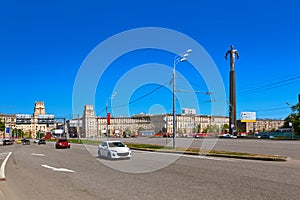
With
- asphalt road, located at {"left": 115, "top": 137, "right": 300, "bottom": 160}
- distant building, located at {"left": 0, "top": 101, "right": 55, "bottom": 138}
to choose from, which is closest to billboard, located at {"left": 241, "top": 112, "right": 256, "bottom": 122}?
asphalt road, located at {"left": 115, "top": 137, "right": 300, "bottom": 160}

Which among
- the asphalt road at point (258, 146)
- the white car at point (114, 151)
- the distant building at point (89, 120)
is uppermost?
the distant building at point (89, 120)

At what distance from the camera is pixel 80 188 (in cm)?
1046

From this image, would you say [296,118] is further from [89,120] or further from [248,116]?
[89,120]

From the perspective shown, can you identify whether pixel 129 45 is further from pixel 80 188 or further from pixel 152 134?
pixel 152 134

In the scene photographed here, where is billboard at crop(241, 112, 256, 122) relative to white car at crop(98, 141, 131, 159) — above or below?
above

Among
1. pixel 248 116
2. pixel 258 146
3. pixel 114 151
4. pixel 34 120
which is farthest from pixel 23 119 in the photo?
pixel 114 151

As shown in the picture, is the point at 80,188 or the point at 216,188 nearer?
the point at 216,188

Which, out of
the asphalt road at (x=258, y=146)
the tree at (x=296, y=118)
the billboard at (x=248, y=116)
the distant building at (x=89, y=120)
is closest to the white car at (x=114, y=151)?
the distant building at (x=89, y=120)

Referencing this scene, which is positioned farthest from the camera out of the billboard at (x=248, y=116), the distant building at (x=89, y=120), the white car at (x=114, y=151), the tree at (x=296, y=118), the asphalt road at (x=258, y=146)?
the billboard at (x=248, y=116)

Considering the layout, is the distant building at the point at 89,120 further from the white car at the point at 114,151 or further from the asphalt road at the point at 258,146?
the asphalt road at the point at 258,146

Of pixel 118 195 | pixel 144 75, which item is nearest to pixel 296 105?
pixel 144 75

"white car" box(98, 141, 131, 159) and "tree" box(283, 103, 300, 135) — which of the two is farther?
"tree" box(283, 103, 300, 135)

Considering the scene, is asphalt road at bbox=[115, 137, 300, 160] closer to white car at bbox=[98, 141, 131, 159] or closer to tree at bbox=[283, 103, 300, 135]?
white car at bbox=[98, 141, 131, 159]

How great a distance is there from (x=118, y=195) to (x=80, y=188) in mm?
1920
